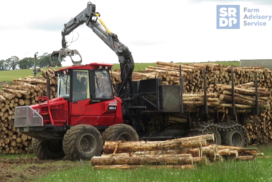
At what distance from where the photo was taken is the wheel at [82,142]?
1562cm

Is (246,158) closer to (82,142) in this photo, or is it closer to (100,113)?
(82,142)

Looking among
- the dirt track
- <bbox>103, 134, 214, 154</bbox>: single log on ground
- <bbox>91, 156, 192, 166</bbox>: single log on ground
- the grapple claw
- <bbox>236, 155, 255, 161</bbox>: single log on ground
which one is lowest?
the dirt track

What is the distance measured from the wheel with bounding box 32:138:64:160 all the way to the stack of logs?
361cm

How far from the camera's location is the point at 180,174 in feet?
36.4

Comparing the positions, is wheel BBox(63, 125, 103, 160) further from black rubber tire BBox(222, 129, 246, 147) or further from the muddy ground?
black rubber tire BBox(222, 129, 246, 147)

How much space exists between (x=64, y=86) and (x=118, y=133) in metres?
2.35

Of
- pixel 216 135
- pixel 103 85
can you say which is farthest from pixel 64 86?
pixel 216 135

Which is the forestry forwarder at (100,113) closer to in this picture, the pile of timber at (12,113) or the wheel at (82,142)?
the wheel at (82,142)

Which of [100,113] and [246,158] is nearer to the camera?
[246,158]

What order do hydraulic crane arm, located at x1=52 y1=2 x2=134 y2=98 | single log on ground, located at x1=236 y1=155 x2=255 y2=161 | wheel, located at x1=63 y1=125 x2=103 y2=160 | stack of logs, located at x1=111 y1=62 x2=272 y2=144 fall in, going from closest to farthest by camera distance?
1. single log on ground, located at x1=236 y1=155 x2=255 y2=161
2. wheel, located at x1=63 y1=125 x2=103 y2=160
3. hydraulic crane arm, located at x1=52 y1=2 x2=134 y2=98
4. stack of logs, located at x1=111 y1=62 x2=272 y2=144

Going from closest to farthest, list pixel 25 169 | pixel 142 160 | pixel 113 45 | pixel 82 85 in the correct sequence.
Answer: pixel 142 160 → pixel 25 169 → pixel 82 85 → pixel 113 45

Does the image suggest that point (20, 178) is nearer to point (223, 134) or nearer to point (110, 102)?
point (110, 102)

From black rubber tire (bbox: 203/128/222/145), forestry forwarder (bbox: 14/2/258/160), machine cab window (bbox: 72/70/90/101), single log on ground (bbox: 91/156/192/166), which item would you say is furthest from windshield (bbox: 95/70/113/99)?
black rubber tire (bbox: 203/128/222/145)

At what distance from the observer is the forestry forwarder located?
16.2 m
